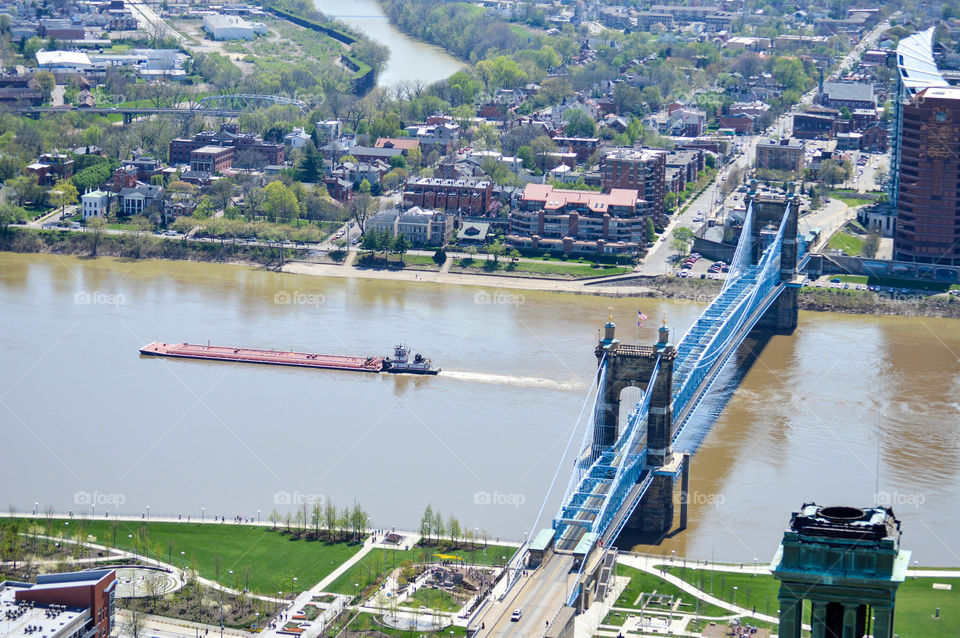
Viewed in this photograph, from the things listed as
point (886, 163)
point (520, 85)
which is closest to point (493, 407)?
point (886, 163)

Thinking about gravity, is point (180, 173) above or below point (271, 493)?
above

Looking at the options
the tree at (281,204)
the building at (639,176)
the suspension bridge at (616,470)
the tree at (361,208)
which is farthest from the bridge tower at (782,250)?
the tree at (281,204)

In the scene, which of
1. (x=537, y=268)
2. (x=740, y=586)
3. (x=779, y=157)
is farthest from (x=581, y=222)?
(x=740, y=586)

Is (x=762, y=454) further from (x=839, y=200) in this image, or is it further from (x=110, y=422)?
(x=839, y=200)

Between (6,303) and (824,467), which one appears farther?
(6,303)

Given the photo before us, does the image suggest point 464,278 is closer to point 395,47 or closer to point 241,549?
point 241,549

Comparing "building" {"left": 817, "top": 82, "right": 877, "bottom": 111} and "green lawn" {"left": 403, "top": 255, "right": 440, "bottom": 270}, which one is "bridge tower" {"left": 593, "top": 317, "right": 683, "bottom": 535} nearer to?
"green lawn" {"left": 403, "top": 255, "right": 440, "bottom": 270}
